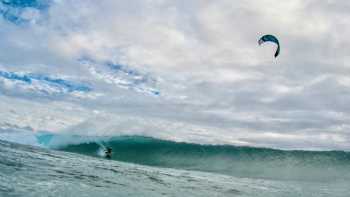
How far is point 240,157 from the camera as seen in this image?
1369 inches

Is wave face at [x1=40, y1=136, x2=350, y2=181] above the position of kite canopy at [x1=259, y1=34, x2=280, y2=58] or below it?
below

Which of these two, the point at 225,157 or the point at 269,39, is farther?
the point at 225,157

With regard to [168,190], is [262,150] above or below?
above

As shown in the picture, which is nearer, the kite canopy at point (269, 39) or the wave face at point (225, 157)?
the kite canopy at point (269, 39)

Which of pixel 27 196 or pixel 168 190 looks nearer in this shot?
pixel 27 196

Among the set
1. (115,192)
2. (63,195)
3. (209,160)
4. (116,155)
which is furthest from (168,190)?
(116,155)

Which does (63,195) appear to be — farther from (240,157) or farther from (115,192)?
(240,157)

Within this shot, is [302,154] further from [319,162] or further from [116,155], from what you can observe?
[116,155]

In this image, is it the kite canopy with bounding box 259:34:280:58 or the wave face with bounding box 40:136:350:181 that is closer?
the kite canopy with bounding box 259:34:280:58

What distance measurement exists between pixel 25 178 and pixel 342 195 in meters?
12.1

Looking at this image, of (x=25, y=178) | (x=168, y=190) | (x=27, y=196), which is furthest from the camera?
(x=168, y=190)

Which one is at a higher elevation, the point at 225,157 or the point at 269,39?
the point at 269,39

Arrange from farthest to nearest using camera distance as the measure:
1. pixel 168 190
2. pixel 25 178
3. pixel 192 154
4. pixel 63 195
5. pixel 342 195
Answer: pixel 192 154
pixel 342 195
pixel 168 190
pixel 25 178
pixel 63 195

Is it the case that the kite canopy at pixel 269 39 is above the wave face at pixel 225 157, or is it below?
above
